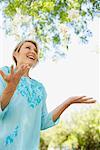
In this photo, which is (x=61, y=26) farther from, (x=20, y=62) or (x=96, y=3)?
(x=20, y=62)

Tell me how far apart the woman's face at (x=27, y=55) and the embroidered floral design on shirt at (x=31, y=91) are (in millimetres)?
114

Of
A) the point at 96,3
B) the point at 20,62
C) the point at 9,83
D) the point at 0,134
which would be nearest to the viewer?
the point at 9,83

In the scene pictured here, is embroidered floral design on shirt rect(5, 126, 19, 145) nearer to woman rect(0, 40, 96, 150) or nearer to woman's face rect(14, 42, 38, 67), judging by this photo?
woman rect(0, 40, 96, 150)

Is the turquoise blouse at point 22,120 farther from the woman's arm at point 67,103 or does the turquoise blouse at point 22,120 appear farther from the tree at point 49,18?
the tree at point 49,18

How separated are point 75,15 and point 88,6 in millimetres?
304

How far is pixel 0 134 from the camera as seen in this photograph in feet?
7.70

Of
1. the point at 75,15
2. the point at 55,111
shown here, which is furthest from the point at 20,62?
the point at 75,15

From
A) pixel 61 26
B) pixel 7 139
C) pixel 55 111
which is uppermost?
pixel 61 26

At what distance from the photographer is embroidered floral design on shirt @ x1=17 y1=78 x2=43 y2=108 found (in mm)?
2527

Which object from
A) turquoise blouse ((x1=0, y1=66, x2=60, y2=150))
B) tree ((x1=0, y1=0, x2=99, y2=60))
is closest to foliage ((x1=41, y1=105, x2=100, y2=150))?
tree ((x1=0, y1=0, x2=99, y2=60))

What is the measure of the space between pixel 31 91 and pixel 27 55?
23 cm

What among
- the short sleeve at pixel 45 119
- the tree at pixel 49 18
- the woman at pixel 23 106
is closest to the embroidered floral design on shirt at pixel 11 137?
the woman at pixel 23 106

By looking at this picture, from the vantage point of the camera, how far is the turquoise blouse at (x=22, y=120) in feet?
7.73

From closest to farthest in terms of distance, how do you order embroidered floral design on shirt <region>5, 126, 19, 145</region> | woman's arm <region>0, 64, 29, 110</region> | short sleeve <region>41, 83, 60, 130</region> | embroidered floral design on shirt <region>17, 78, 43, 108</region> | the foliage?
1. woman's arm <region>0, 64, 29, 110</region>
2. embroidered floral design on shirt <region>5, 126, 19, 145</region>
3. embroidered floral design on shirt <region>17, 78, 43, 108</region>
4. short sleeve <region>41, 83, 60, 130</region>
5. the foliage
